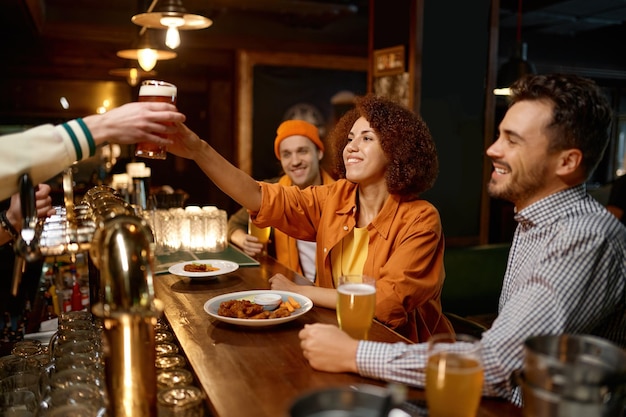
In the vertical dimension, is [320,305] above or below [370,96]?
below

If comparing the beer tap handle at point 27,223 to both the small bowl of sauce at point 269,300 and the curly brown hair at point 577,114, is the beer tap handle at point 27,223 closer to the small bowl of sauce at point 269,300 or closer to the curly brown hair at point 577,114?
the small bowl of sauce at point 269,300

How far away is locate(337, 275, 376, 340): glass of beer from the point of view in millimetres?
1588

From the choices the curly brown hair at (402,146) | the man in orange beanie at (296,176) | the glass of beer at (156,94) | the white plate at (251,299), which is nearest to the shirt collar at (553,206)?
the white plate at (251,299)

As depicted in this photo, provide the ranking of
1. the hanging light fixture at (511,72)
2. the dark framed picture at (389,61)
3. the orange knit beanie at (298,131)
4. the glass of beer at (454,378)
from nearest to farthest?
1. the glass of beer at (454,378)
2. the orange knit beanie at (298,131)
3. the dark framed picture at (389,61)
4. the hanging light fixture at (511,72)

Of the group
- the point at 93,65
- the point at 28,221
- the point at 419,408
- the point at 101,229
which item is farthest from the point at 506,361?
the point at 93,65

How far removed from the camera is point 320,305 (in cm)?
210

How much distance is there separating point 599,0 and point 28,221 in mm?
7667

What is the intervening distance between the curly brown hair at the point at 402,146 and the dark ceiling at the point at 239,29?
4.48m

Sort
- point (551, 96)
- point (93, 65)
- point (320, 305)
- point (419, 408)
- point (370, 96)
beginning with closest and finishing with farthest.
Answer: point (419, 408), point (551, 96), point (320, 305), point (370, 96), point (93, 65)

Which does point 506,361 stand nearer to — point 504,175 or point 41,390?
point 504,175

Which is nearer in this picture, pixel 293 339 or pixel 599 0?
pixel 293 339

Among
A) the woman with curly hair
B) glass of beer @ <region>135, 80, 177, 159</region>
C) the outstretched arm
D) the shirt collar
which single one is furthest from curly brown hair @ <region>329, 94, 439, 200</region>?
glass of beer @ <region>135, 80, 177, 159</region>

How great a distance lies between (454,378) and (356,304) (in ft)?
1.55

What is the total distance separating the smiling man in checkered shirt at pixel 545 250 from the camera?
142 centimetres
